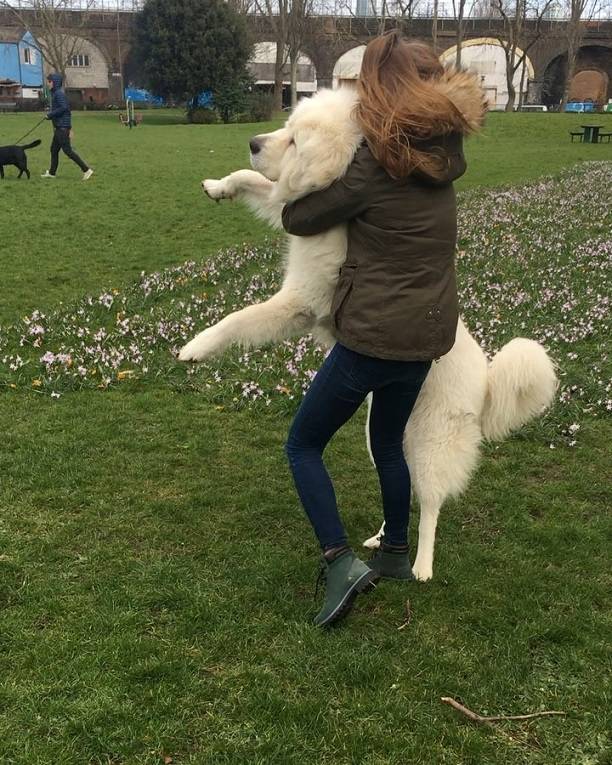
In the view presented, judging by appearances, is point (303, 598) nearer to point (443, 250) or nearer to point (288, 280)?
point (288, 280)

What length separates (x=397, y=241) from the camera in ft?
8.93

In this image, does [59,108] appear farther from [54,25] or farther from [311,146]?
[54,25]

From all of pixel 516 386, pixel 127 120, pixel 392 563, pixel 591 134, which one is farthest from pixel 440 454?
pixel 127 120

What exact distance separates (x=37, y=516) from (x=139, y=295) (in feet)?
16.5

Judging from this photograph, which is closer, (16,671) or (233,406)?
(16,671)

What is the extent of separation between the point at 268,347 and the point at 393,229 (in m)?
4.72

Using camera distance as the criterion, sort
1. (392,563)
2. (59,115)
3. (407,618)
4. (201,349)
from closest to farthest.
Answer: (201,349)
(407,618)
(392,563)
(59,115)

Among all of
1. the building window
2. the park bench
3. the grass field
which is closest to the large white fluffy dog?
the grass field

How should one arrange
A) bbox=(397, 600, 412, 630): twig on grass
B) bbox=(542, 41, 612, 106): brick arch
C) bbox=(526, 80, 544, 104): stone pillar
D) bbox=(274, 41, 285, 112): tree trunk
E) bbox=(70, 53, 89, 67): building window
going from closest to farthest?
bbox=(397, 600, 412, 630): twig on grass → bbox=(274, 41, 285, 112): tree trunk → bbox=(542, 41, 612, 106): brick arch → bbox=(526, 80, 544, 104): stone pillar → bbox=(70, 53, 89, 67): building window

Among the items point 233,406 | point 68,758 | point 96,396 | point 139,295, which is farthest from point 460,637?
point 139,295

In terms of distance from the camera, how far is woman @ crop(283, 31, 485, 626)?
2.58 meters

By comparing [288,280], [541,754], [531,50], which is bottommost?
[541,754]

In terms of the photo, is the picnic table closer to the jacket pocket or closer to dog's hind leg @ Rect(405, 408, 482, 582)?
dog's hind leg @ Rect(405, 408, 482, 582)

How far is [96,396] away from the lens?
6.25 metres
